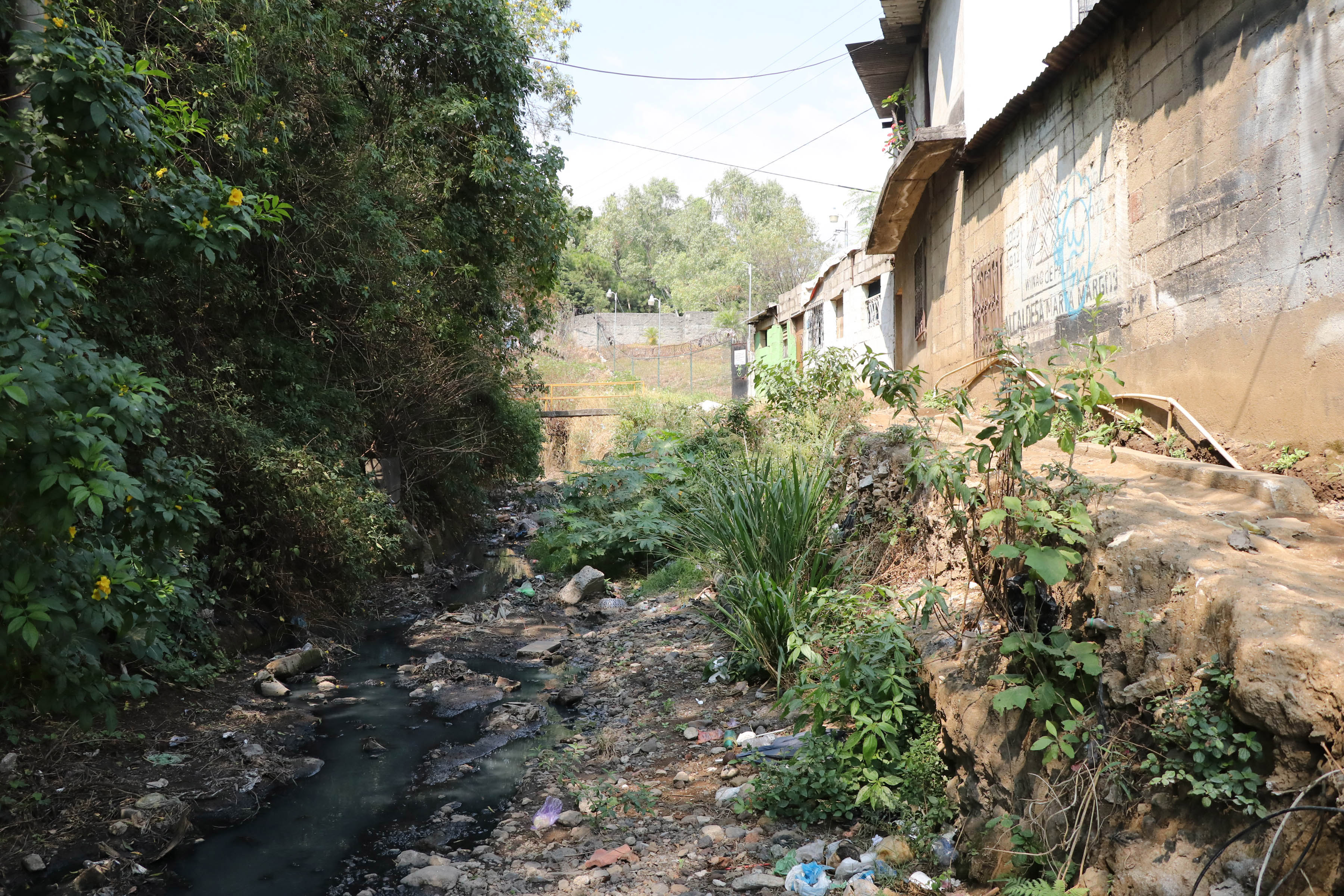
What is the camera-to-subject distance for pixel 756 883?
295cm

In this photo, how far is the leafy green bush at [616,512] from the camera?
901cm

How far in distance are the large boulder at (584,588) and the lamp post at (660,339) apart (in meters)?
15.4

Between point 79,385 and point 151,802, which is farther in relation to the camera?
point 151,802

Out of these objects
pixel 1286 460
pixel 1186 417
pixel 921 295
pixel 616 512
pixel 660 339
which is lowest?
pixel 616 512

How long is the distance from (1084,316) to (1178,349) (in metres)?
1.33

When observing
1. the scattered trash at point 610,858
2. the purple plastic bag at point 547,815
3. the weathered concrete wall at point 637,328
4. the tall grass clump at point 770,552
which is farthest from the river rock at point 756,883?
the weathered concrete wall at point 637,328

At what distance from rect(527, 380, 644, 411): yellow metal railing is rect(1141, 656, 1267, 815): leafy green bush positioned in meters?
15.2

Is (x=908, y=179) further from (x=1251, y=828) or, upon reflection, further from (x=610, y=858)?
(x=1251, y=828)

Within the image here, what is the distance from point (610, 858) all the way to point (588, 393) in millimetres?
20043

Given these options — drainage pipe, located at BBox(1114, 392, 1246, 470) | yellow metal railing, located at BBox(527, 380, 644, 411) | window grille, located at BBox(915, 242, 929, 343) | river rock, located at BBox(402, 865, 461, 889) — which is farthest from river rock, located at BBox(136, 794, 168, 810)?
yellow metal railing, located at BBox(527, 380, 644, 411)

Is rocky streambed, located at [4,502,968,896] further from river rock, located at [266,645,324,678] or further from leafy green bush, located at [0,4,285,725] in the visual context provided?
leafy green bush, located at [0,4,285,725]

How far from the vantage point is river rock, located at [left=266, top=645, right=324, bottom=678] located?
19.0 feet

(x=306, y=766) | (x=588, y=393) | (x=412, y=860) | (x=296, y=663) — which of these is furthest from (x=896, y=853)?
(x=588, y=393)

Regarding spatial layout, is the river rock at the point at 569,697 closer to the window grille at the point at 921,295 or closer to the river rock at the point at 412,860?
the river rock at the point at 412,860
